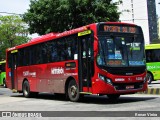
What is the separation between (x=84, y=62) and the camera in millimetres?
14477

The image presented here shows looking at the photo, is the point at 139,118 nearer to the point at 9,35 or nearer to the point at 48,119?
the point at 48,119

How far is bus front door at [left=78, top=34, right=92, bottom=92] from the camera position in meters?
14.2

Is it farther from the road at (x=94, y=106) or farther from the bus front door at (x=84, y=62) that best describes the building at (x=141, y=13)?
the bus front door at (x=84, y=62)

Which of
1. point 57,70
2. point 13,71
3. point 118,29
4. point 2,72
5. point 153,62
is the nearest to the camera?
point 118,29

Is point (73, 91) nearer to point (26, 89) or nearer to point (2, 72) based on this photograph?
point (26, 89)

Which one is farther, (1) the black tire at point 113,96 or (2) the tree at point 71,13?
(2) the tree at point 71,13

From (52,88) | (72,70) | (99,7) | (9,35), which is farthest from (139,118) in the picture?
(9,35)

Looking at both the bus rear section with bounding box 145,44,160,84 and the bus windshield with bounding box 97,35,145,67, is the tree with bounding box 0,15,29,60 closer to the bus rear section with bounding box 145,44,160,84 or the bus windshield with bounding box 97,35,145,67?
the bus rear section with bounding box 145,44,160,84

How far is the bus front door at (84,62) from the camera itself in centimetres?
1416

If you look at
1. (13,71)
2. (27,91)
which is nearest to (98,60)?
(27,91)

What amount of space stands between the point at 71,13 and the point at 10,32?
141 ft

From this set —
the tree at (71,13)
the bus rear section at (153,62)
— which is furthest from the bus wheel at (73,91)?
the tree at (71,13)

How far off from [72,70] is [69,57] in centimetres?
61

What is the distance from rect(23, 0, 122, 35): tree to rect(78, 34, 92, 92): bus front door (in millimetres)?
14078
